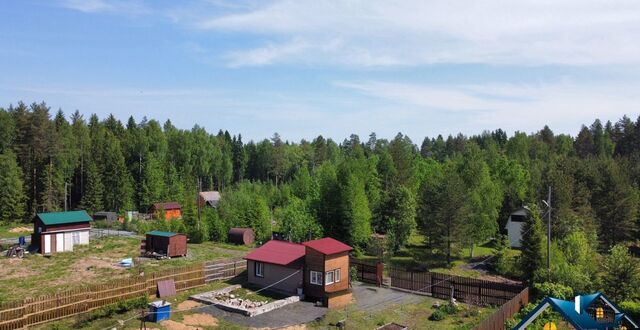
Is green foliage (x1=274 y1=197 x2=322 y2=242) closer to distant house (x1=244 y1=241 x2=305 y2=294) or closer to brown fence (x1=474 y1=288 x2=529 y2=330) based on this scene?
distant house (x1=244 y1=241 x2=305 y2=294)

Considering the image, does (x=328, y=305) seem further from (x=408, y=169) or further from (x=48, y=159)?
(x=48, y=159)

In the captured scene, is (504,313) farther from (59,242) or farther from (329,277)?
(59,242)

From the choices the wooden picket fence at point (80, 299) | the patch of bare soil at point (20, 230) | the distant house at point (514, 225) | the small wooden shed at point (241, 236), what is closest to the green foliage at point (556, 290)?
the wooden picket fence at point (80, 299)

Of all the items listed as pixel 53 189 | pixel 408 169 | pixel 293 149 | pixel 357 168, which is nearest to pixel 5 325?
pixel 357 168

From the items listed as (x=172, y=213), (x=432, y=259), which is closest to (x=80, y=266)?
(x=432, y=259)

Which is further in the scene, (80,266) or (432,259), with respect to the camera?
(432,259)

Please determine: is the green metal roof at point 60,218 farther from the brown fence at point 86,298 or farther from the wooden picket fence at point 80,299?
the wooden picket fence at point 80,299

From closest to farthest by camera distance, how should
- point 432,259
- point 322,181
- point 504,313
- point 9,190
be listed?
point 504,313 < point 432,259 < point 322,181 < point 9,190
